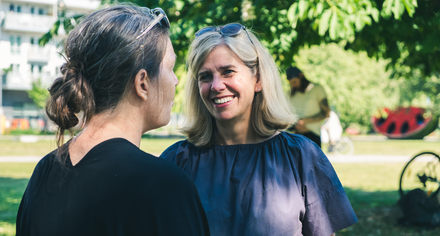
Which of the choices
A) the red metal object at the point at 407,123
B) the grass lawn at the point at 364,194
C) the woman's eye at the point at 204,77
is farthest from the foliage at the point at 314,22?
the red metal object at the point at 407,123

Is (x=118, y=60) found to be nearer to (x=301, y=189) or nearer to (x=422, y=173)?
(x=301, y=189)

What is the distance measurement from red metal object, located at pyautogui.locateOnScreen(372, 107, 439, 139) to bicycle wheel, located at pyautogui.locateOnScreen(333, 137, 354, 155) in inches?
643

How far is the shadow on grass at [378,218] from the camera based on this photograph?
6359 mm

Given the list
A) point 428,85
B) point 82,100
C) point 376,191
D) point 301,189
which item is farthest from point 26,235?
point 428,85

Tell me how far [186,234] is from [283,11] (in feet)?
12.8

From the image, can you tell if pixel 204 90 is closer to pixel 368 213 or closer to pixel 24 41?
pixel 368 213

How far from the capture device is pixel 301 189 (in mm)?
1962

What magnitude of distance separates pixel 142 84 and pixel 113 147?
202 millimetres

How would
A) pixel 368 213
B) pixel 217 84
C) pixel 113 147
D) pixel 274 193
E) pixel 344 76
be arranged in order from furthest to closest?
pixel 344 76, pixel 368 213, pixel 217 84, pixel 274 193, pixel 113 147

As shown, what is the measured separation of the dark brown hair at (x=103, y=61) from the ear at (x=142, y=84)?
1 centimetres

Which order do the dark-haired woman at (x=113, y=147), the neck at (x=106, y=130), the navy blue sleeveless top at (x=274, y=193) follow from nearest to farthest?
1. the dark-haired woman at (x=113, y=147)
2. the neck at (x=106, y=130)
3. the navy blue sleeveless top at (x=274, y=193)

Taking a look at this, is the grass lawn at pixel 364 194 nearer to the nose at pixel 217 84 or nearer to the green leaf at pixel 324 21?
the nose at pixel 217 84

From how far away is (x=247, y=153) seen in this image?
2105 millimetres

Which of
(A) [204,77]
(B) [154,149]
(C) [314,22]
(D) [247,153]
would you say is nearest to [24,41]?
(B) [154,149]
